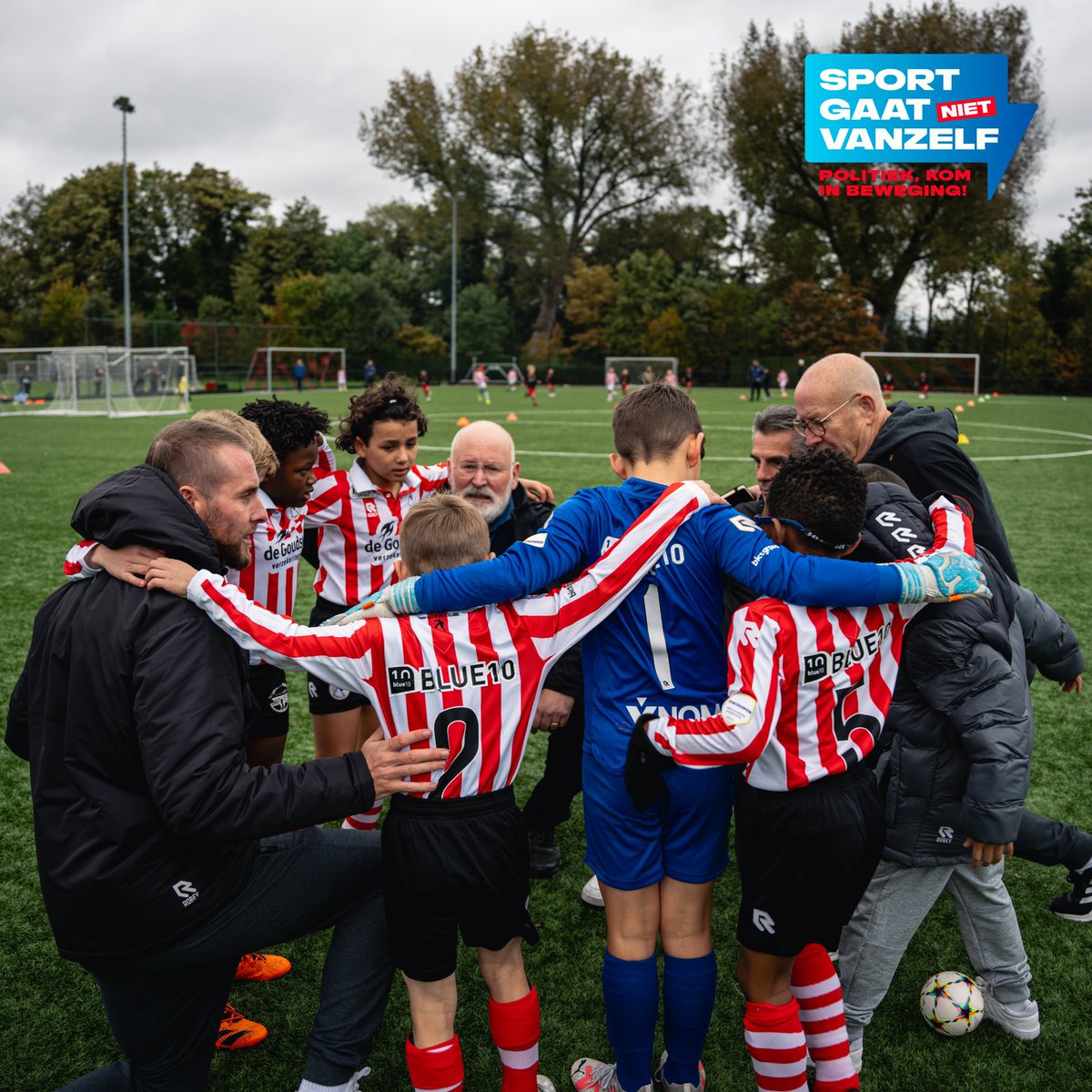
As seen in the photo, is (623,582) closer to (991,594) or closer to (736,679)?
(736,679)

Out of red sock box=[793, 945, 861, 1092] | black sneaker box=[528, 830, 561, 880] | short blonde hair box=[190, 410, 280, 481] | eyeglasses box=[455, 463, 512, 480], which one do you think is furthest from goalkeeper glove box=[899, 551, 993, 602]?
black sneaker box=[528, 830, 561, 880]

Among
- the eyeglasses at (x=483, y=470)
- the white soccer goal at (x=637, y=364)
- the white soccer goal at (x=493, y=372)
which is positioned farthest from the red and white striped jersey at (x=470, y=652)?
the white soccer goal at (x=493, y=372)

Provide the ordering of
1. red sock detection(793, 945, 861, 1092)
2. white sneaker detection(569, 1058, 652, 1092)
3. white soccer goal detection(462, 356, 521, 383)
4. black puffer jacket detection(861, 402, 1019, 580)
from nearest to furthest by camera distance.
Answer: red sock detection(793, 945, 861, 1092) < white sneaker detection(569, 1058, 652, 1092) < black puffer jacket detection(861, 402, 1019, 580) < white soccer goal detection(462, 356, 521, 383)

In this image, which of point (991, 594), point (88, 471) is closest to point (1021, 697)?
point (991, 594)

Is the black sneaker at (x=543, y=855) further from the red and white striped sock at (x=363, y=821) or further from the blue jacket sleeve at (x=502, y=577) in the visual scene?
the blue jacket sleeve at (x=502, y=577)

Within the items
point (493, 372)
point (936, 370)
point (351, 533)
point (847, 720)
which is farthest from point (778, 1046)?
point (493, 372)

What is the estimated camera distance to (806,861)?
2.65 metres

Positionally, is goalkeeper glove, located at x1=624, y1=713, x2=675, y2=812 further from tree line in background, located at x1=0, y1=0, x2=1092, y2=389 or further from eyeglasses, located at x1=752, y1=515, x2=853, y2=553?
tree line in background, located at x1=0, y1=0, x2=1092, y2=389

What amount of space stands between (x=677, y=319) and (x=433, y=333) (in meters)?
18.2

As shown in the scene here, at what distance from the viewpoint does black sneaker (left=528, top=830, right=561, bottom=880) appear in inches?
175

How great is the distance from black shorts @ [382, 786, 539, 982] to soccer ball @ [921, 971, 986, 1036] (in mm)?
1709

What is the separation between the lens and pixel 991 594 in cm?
305

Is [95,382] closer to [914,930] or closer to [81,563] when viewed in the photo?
[81,563]

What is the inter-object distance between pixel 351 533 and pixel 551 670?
1.32 meters
